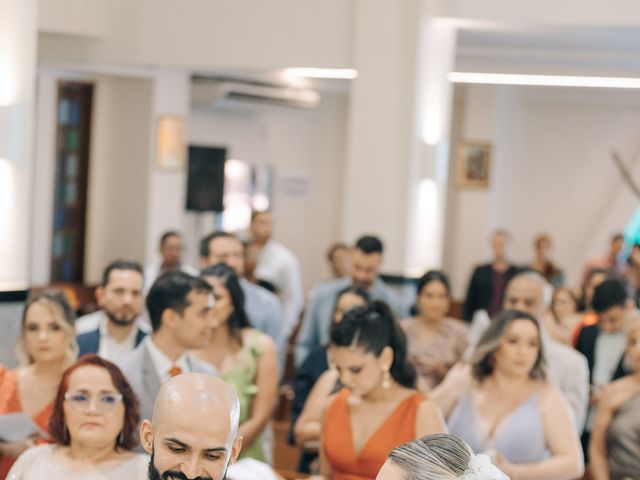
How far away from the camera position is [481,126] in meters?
16.1

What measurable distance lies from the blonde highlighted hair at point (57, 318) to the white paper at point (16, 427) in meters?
0.46

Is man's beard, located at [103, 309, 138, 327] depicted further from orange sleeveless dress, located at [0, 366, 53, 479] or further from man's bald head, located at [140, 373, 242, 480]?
man's bald head, located at [140, 373, 242, 480]

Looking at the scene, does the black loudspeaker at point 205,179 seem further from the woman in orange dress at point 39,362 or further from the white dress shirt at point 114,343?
the woman in orange dress at point 39,362

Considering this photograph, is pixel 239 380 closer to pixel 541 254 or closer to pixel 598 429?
pixel 598 429

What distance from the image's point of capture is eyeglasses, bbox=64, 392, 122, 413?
436 centimetres

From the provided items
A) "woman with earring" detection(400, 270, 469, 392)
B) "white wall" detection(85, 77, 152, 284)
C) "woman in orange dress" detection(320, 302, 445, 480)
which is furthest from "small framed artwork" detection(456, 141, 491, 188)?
"woman in orange dress" detection(320, 302, 445, 480)

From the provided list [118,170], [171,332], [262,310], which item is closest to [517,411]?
[171,332]

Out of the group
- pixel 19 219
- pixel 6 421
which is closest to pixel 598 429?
pixel 6 421

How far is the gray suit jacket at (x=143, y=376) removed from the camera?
17.2 ft

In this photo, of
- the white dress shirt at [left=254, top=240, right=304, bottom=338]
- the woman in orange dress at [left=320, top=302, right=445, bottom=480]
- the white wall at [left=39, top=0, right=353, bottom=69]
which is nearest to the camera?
the woman in orange dress at [left=320, top=302, right=445, bottom=480]

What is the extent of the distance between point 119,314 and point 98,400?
2.01 metres

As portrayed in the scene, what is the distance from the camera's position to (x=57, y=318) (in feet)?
18.5

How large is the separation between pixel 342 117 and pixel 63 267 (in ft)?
17.1

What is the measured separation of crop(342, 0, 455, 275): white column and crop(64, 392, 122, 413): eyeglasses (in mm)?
6094
